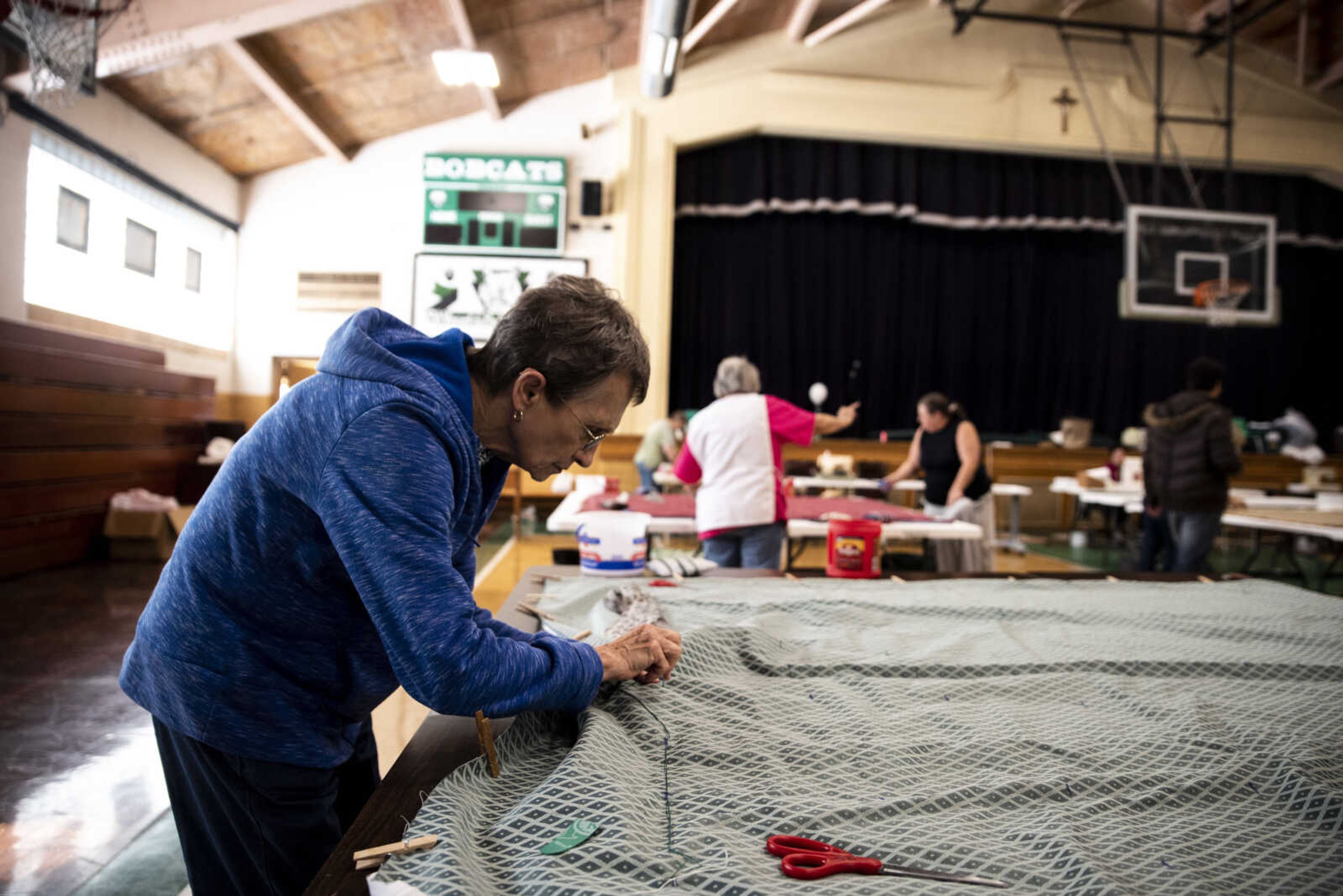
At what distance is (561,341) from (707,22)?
702 centimetres

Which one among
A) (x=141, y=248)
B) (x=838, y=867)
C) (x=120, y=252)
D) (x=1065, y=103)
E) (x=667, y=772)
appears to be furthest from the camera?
(x=1065, y=103)

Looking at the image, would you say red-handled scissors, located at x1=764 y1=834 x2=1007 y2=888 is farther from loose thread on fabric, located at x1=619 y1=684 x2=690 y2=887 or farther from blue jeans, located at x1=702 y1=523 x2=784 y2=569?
blue jeans, located at x1=702 y1=523 x2=784 y2=569

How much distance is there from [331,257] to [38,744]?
642 cm

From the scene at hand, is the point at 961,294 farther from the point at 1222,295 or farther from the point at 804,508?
the point at 804,508

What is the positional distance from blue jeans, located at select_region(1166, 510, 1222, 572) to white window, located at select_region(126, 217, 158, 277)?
754cm

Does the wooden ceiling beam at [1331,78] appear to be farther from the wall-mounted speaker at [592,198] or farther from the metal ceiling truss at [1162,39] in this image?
the wall-mounted speaker at [592,198]

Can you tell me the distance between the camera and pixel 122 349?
560 centimetres

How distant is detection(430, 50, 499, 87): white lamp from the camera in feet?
18.8

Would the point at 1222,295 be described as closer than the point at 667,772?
No

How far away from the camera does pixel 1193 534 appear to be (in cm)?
408

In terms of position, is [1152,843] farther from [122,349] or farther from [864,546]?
[122,349]

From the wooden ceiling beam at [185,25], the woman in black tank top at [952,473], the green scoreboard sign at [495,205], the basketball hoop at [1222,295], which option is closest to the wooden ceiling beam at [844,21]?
the green scoreboard sign at [495,205]

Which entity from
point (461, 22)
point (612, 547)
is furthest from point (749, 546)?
point (461, 22)

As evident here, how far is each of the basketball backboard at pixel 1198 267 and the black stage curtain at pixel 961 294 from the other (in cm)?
248
